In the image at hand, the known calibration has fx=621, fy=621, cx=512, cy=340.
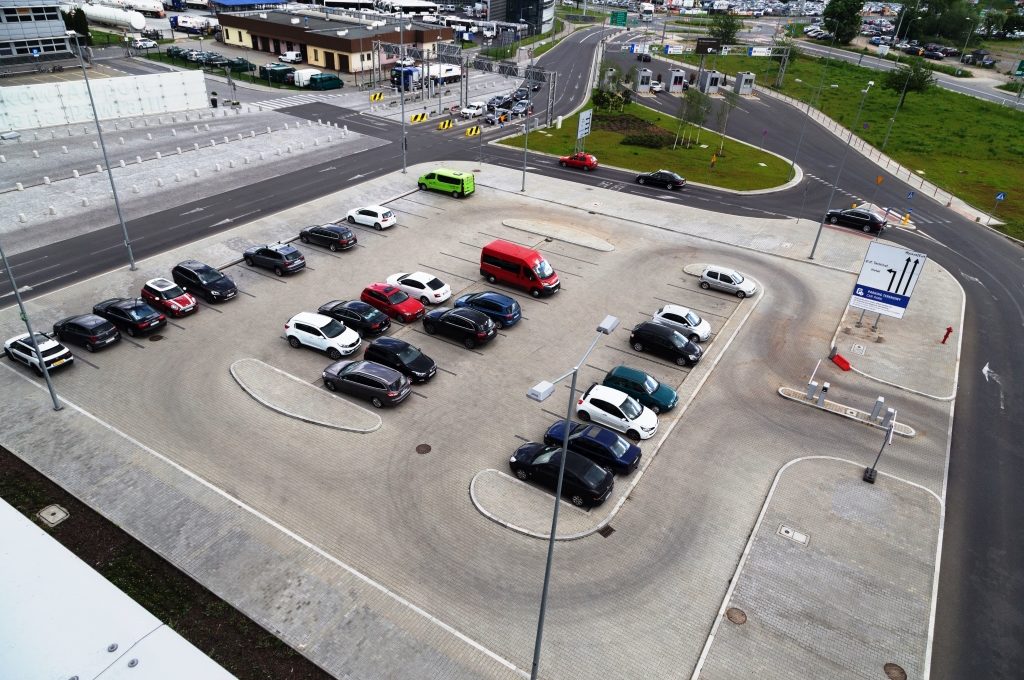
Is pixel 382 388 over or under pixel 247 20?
under

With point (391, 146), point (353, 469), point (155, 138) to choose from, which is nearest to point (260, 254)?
point (353, 469)

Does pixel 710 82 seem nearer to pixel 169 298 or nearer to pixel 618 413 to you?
pixel 618 413

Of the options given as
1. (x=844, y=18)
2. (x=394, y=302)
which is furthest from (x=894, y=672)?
(x=844, y=18)

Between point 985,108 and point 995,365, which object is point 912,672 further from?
point 985,108

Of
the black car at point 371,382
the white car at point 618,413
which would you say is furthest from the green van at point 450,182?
the white car at point 618,413

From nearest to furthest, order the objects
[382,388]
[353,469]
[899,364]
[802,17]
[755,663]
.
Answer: [755,663] → [353,469] → [382,388] → [899,364] → [802,17]

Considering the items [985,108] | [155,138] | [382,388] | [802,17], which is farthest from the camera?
[802,17]

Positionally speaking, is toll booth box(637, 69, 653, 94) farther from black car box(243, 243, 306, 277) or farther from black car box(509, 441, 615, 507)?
black car box(509, 441, 615, 507)

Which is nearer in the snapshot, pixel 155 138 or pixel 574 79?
pixel 155 138
